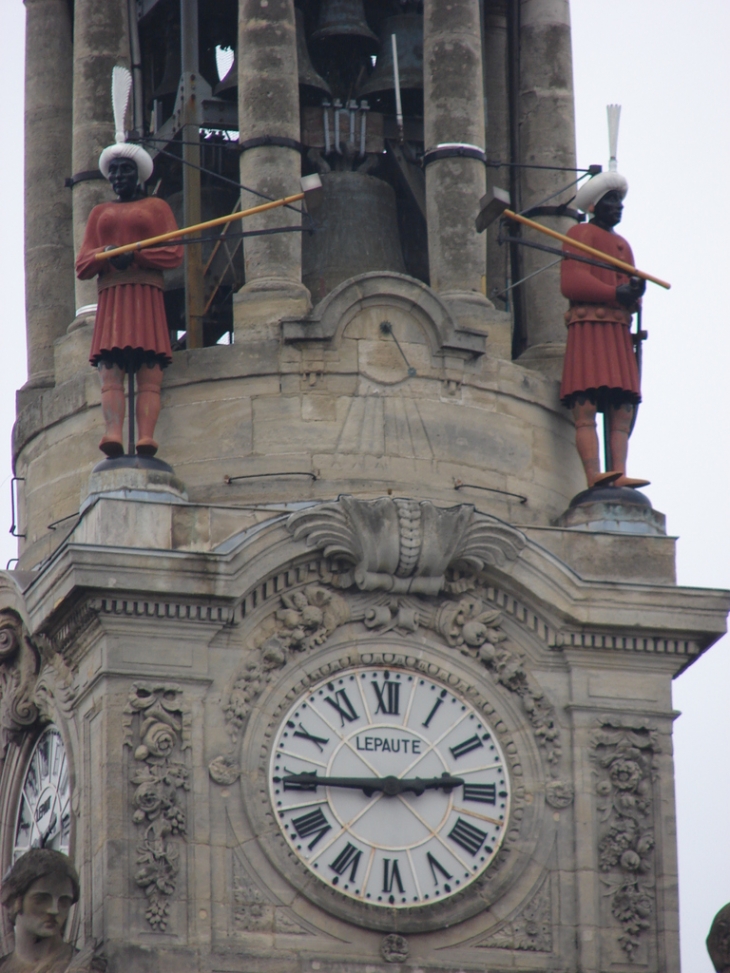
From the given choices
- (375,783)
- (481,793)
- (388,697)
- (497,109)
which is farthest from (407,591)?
(497,109)

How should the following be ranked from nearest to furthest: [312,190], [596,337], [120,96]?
[312,190] → [120,96] → [596,337]

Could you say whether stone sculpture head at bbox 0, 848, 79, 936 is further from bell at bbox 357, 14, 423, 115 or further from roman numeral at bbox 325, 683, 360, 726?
bell at bbox 357, 14, 423, 115

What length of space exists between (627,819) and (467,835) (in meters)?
1.48

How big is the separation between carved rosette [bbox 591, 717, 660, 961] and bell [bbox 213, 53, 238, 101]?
24.7 ft

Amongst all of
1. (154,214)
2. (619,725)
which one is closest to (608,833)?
(619,725)

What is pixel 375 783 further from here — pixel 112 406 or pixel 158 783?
pixel 112 406

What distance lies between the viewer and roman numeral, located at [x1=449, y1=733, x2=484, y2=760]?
37.3m

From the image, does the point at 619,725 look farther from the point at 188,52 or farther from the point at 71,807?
the point at 188,52

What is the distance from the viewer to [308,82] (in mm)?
41062

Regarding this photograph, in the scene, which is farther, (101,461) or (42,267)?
(42,267)

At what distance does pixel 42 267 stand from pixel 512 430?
531cm

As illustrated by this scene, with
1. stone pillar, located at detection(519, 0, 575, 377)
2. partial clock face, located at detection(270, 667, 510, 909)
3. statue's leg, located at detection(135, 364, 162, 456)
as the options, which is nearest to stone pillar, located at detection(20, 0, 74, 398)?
statue's leg, located at detection(135, 364, 162, 456)

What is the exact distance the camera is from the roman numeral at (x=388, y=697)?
37250 millimetres

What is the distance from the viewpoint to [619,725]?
37656 mm
